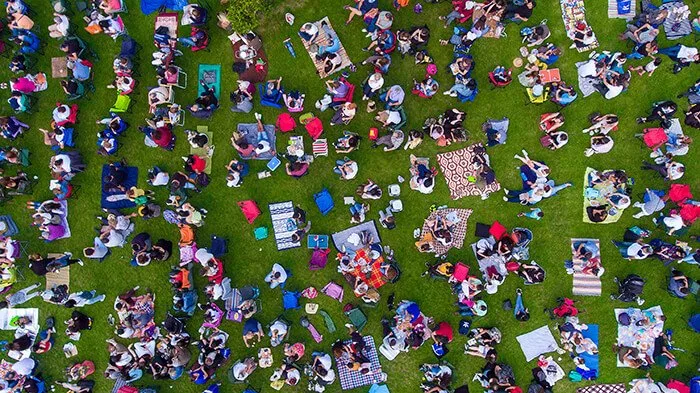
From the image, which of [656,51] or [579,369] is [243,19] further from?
[579,369]

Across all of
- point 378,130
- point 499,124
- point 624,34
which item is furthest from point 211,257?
point 624,34

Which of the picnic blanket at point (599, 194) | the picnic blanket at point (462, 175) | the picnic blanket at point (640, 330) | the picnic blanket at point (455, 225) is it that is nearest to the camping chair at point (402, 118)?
the picnic blanket at point (462, 175)

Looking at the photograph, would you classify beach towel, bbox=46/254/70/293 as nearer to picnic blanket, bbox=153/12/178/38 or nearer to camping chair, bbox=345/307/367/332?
picnic blanket, bbox=153/12/178/38

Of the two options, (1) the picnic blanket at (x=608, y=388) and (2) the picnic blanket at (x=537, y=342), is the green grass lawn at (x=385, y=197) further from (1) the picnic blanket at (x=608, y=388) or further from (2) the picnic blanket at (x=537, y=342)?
(1) the picnic blanket at (x=608, y=388)

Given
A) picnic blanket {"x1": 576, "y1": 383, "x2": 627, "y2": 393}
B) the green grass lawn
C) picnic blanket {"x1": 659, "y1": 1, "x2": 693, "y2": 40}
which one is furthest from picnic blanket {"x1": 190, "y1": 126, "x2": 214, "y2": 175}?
picnic blanket {"x1": 659, "y1": 1, "x2": 693, "y2": 40}

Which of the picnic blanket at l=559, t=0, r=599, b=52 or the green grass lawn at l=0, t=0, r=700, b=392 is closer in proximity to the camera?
the picnic blanket at l=559, t=0, r=599, b=52

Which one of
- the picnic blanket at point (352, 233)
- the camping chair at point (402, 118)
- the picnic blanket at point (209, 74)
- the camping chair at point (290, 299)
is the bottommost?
the camping chair at point (290, 299)
